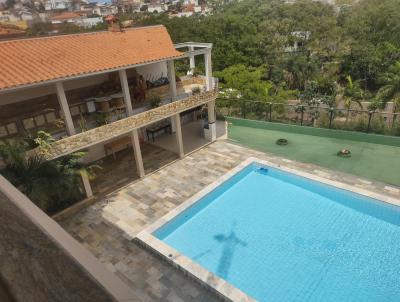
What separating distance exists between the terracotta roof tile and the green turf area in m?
8.40

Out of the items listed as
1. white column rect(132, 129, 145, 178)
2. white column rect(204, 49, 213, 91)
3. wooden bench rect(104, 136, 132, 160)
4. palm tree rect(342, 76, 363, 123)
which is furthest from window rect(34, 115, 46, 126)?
palm tree rect(342, 76, 363, 123)

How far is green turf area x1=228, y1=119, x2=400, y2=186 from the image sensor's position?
1658 centimetres

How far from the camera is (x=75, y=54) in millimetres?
14398

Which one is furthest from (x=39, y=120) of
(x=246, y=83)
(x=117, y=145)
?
(x=246, y=83)

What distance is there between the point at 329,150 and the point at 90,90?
1473 cm

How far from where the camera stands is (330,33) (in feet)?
162

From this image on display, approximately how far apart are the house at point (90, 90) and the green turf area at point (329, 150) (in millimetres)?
4135

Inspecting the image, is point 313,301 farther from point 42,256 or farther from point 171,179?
point 42,256

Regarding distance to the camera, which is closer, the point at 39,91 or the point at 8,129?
the point at 8,129

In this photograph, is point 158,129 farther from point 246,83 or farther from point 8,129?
point 246,83

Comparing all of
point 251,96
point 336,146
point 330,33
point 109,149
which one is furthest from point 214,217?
point 330,33

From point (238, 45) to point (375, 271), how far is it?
Answer: 125 ft

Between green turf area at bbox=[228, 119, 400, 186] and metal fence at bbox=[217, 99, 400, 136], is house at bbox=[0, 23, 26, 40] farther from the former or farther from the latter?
metal fence at bbox=[217, 99, 400, 136]

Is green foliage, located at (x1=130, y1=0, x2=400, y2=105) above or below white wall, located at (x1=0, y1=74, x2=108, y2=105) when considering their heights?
below
